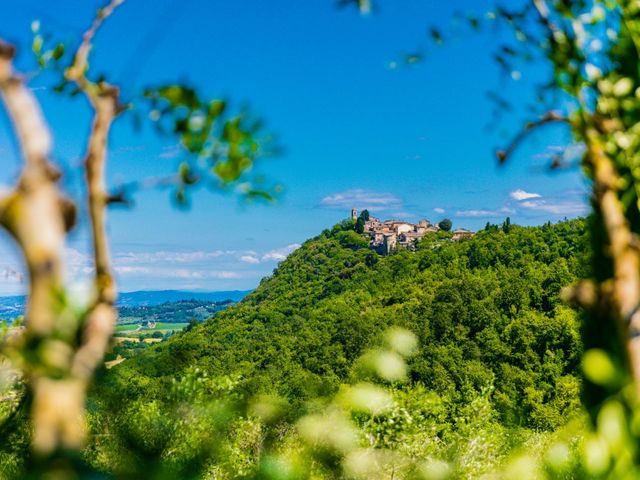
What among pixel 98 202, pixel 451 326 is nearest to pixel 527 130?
pixel 98 202

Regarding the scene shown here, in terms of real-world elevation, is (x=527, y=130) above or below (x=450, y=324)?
above

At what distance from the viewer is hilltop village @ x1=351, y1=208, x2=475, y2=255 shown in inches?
3430

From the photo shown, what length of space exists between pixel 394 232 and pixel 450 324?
44.4m

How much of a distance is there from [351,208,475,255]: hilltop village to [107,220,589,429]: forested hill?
468 inches

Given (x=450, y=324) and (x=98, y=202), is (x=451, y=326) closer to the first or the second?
(x=450, y=324)

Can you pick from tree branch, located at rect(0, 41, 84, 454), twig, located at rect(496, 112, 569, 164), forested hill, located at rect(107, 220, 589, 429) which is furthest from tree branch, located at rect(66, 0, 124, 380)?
forested hill, located at rect(107, 220, 589, 429)

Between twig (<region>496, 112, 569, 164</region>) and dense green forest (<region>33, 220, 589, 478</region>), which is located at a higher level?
twig (<region>496, 112, 569, 164</region>)

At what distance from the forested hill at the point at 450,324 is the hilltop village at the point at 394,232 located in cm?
1188

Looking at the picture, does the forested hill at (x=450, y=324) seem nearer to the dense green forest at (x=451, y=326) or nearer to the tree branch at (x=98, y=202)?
the dense green forest at (x=451, y=326)

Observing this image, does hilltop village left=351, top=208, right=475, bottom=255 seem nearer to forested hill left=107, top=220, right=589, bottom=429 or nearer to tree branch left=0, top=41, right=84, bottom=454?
forested hill left=107, top=220, right=589, bottom=429

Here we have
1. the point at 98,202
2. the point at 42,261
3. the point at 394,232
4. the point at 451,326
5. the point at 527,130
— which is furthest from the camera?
the point at 394,232

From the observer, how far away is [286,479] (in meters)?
2.30

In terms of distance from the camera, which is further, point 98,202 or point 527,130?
point 527,130

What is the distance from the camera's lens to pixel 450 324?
49.0 m
